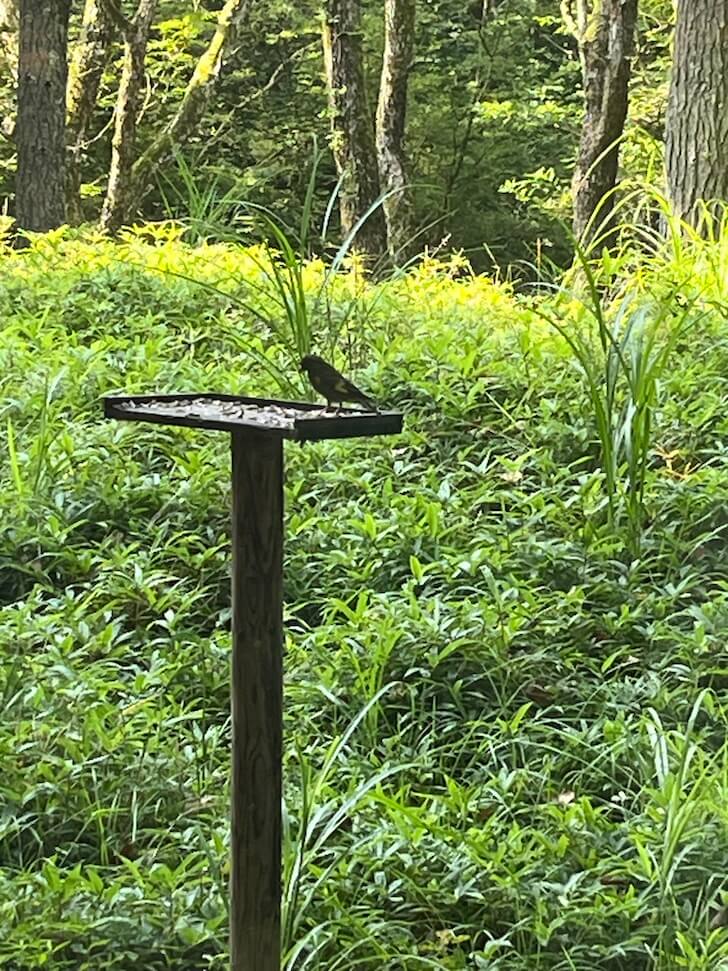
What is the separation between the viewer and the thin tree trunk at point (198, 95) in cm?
1020

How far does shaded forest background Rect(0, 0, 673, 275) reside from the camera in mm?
14352

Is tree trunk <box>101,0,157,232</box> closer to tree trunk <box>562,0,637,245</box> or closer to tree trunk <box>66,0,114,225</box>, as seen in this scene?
tree trunk <box>66,0,114,225</box>

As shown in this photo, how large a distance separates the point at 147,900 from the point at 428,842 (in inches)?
23.9

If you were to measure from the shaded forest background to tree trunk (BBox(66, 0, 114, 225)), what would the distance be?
2.88 m

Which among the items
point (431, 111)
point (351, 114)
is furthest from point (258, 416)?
point (431, 111)

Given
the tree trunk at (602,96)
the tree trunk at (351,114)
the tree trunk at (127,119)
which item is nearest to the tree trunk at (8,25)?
the tree trunk at (127,119)

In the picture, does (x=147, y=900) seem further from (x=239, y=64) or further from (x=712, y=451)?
(x=239, y=64)

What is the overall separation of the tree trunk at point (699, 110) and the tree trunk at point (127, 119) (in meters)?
5.46

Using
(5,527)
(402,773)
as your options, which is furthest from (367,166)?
(402,773)

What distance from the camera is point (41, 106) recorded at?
7.84 meters

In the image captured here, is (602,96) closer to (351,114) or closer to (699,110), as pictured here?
(351,114)

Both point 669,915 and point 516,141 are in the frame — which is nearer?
point 669,915

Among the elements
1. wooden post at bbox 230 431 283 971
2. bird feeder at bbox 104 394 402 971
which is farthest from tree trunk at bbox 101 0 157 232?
wooden post at bbox 230 431 283 971

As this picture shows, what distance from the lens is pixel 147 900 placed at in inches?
98.3
